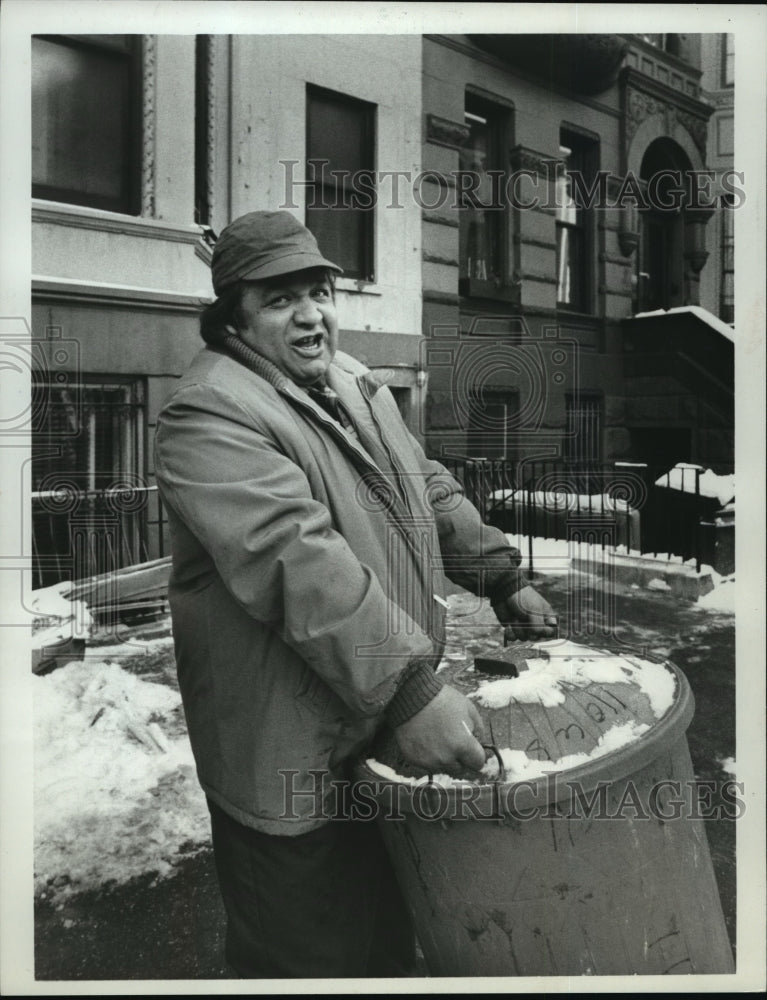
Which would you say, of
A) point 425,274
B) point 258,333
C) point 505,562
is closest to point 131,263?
point 258,333

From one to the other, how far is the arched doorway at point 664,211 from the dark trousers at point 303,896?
228 centimetres

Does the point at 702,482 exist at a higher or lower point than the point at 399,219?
lower

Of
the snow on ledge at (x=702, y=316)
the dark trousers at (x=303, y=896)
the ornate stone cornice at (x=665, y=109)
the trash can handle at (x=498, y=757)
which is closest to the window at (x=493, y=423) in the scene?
the snow on ledge at (x=702, y=316)

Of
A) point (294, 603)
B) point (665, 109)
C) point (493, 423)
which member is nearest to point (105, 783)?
point (294, 603)

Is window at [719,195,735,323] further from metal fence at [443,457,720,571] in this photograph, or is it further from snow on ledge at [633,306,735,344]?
metal fence at [443,457,720,571]

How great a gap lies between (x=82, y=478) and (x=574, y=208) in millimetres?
2093

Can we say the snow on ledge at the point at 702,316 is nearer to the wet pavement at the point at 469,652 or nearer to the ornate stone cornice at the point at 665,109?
the ornate stone cornice at the point at 665,109

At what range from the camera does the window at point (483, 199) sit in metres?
2.83

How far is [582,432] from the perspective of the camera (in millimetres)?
2848

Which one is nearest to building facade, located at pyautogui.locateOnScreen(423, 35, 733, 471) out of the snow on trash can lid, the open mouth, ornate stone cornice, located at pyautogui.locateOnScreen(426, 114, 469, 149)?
ornate stone cornice, located at pyautogui.locateOnScreen(426, 114, 469, 149)

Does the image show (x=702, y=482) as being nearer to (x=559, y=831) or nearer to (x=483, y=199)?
(x=483, y=199)

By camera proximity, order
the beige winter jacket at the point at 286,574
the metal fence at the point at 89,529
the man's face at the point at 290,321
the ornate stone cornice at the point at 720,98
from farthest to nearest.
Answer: the ornate stone cornice at the point at 720,98 → the metal fence at the point at 89,529 → the man's face at the point at 290,321 → the beige winter jacket at the point at 286,574

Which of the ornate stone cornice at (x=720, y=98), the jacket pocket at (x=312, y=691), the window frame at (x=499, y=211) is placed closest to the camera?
Answer: the jacket pocket at (x=312, y=691)

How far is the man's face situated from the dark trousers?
1.36m
